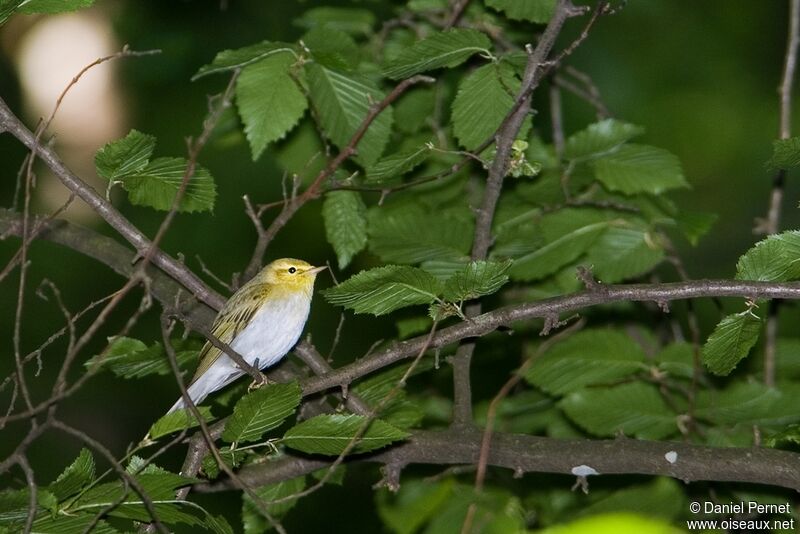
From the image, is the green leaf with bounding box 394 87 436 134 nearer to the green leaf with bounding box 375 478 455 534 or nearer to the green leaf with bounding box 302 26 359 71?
the green leaf with bounding box 302 26 359 71

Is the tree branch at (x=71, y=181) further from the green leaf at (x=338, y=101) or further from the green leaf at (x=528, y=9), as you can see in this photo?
the green leaf at (x=528, y=9)

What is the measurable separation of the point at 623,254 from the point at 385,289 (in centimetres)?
200

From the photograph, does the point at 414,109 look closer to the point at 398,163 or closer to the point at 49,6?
the point at 398,163

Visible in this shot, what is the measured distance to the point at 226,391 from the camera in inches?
202

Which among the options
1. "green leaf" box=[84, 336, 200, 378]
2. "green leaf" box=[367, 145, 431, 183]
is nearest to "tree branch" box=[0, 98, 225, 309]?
"green leaf" box=[84, 336, 200, 378]

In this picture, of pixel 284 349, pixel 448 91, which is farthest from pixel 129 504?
pixel 448 91

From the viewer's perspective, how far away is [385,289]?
3586 mm

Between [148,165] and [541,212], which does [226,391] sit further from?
[541,212]

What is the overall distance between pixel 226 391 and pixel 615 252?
2.18m

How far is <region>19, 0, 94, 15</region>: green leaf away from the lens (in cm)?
369

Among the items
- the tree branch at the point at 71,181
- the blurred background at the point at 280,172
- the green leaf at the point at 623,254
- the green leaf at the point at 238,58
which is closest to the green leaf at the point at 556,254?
the green leaf at the point at 623,254

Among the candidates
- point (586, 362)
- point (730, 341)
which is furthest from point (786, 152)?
point (586, 362)

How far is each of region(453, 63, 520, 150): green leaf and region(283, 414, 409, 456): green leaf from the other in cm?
165

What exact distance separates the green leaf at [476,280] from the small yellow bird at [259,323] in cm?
138
